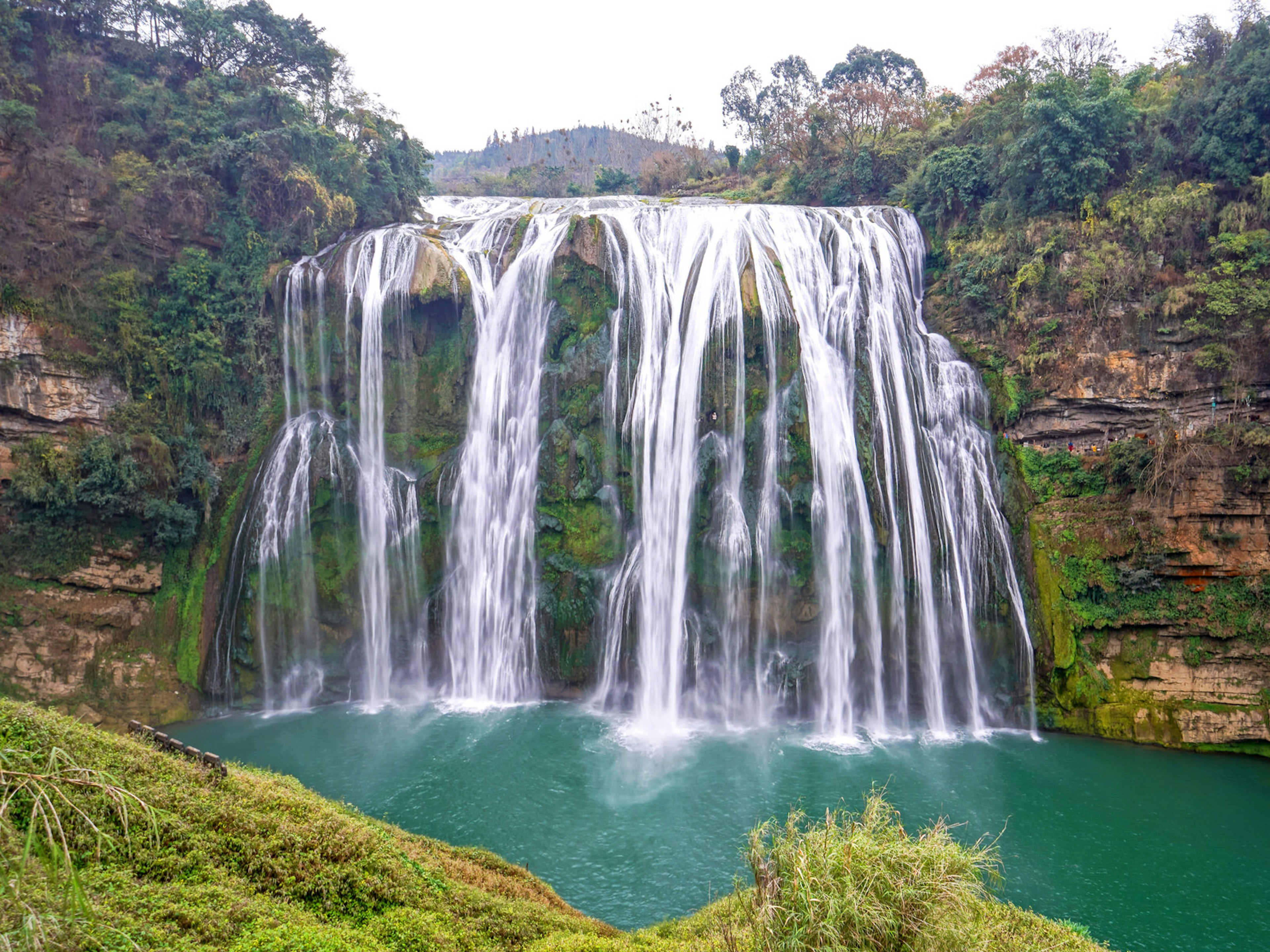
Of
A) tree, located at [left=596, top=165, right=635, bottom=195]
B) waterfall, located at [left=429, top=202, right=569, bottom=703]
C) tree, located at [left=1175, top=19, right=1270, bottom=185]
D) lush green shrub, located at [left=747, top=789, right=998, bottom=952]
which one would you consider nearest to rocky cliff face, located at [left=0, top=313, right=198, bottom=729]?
waterfall, located at [left=429, top=202, right=569, bottom=703]

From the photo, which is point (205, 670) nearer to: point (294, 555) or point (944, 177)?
point (294, 555)

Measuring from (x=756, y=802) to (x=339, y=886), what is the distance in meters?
7.55

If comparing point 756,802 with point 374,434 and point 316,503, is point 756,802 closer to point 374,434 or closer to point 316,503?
point 316,503

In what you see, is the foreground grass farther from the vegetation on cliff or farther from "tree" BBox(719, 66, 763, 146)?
"tree" BBox(719, 66, 763, 146)

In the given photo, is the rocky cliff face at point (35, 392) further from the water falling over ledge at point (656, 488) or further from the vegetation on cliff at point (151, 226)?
the water falling over ledge at point (656, 488)

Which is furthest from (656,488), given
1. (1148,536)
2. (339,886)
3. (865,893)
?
(865,893)

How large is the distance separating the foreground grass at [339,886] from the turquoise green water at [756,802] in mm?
2644

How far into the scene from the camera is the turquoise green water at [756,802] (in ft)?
31.8

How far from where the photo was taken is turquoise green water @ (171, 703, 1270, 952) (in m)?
9.68

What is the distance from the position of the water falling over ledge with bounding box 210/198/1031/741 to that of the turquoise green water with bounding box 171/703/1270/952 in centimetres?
163

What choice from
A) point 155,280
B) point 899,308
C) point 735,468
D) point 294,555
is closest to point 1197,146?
point 899,308

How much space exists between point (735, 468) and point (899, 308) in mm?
5975

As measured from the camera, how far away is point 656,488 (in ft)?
54.7

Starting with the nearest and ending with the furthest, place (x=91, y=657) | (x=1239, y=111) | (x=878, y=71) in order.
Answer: (x=1239, y=111), (x=91, y=657), (x=878, y=71)
